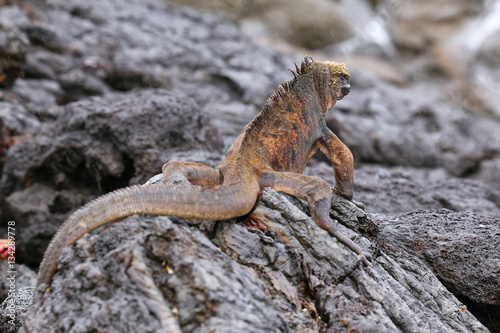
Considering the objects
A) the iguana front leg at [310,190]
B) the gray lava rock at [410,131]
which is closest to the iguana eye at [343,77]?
the iguana front leg at [310,190]

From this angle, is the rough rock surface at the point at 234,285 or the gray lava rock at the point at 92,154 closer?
the rough rock surface at the point at 234,285

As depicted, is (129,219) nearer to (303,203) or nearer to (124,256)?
(124,256)

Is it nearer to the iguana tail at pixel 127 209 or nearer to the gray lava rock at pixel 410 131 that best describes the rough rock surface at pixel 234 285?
the iguana tail at pixel 127 209

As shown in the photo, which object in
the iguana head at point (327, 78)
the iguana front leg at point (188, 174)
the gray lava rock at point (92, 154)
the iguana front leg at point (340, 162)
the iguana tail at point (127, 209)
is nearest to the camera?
the iguana tail at point (127, 209)

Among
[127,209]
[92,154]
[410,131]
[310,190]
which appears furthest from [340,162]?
[410,131]

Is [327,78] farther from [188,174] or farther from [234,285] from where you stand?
[234,285]

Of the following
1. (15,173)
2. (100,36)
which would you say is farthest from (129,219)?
(100,36)

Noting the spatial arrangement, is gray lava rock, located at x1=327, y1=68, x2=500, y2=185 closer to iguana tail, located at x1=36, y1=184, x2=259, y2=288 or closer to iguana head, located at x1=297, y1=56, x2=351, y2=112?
iguana head, located at x1=297, y1=56, x2=351, y2=112
